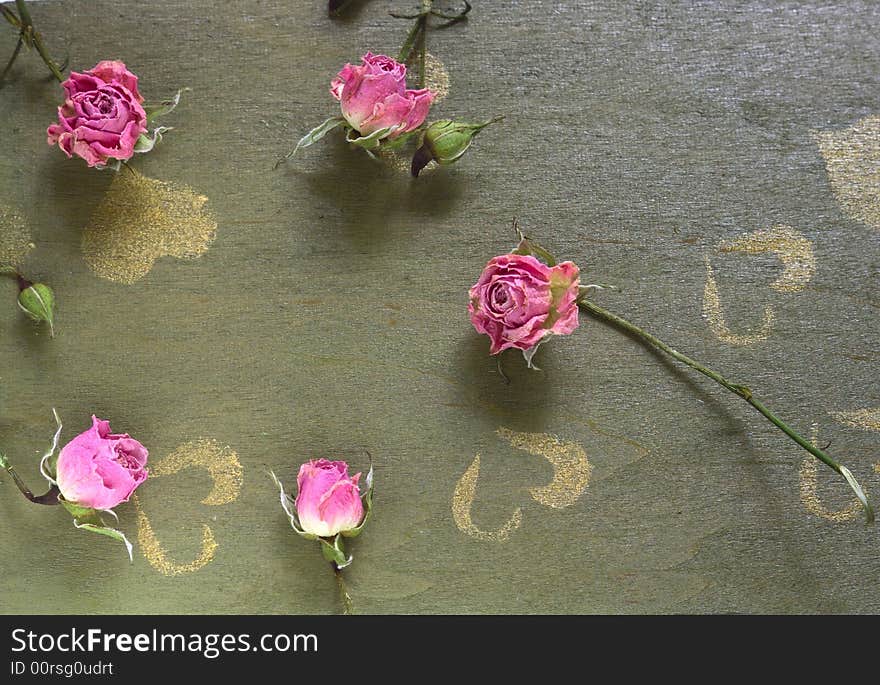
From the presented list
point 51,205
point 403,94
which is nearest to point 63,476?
point 51,205

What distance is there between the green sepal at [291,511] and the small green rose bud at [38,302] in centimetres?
23

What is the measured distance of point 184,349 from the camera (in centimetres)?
63

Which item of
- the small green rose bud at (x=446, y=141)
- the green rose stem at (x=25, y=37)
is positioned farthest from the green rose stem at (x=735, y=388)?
the green rose stem at (x=25, y=37)

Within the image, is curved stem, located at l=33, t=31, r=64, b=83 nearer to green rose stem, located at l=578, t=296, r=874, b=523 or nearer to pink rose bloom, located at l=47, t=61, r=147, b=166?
pink rose bloom, located at l=47, t=61, r=147, b=166

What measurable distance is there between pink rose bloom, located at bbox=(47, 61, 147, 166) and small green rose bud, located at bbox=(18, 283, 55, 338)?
0.38ft

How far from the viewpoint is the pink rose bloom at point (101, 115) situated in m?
0.59

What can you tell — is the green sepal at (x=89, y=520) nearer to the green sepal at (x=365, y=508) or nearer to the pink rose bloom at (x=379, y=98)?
the green sepal at (x=365, y=508)

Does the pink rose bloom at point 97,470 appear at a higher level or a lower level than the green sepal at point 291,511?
higher

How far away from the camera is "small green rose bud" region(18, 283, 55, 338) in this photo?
614 millimetres

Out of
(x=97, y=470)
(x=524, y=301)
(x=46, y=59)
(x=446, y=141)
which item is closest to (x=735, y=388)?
(x=524, y=301)

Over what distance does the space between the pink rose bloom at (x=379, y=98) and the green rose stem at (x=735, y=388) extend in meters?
0.20

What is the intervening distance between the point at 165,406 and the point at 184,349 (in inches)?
2.0

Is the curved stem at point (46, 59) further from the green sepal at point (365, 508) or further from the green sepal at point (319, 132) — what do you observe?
the green sepal at point (365, 508)

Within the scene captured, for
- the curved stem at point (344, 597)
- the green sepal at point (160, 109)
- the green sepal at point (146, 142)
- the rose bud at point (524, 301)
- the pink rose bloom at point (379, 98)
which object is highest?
the pink rose bloom at point (379, 98)
